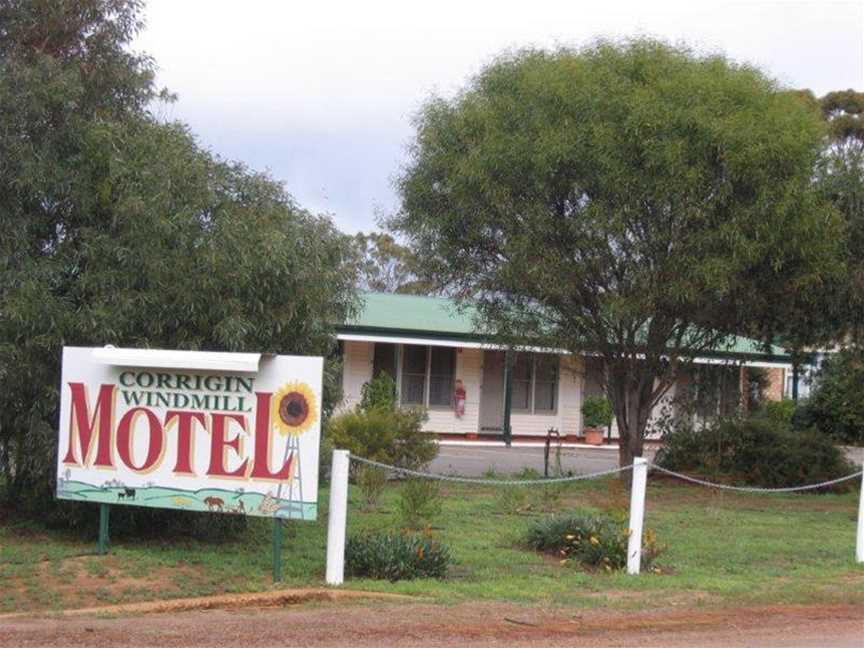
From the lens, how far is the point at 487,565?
1196cm

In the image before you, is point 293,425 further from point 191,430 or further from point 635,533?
point 635,533

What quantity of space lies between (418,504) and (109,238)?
4.17 metres

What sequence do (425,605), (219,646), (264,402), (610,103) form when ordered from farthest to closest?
(610,103) → (264,402) → (425,605) → (219,646)

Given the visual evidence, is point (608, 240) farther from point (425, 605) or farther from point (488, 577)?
point (425, 605)

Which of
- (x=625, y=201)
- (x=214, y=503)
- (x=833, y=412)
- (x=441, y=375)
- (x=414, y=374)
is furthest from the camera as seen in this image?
(x=441, y=375)

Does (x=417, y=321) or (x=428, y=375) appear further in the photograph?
(x=428, y=375)

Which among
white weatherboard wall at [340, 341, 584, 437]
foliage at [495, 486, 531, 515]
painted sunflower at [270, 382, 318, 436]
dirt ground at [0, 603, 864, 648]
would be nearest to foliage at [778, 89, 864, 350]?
foliage at [495, 486, 531, 515]

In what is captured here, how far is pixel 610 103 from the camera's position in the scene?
58.5 feet

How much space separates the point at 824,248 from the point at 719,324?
2.26 meters

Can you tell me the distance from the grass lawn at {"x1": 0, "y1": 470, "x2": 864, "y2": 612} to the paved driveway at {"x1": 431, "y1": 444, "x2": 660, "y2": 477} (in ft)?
23.3

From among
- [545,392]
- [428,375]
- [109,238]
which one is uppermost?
[109,238]

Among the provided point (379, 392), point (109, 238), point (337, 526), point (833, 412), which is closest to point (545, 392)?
point (833, 412)

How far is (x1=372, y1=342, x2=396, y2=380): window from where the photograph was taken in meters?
32.8

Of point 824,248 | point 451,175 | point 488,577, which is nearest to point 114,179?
point 488,577
